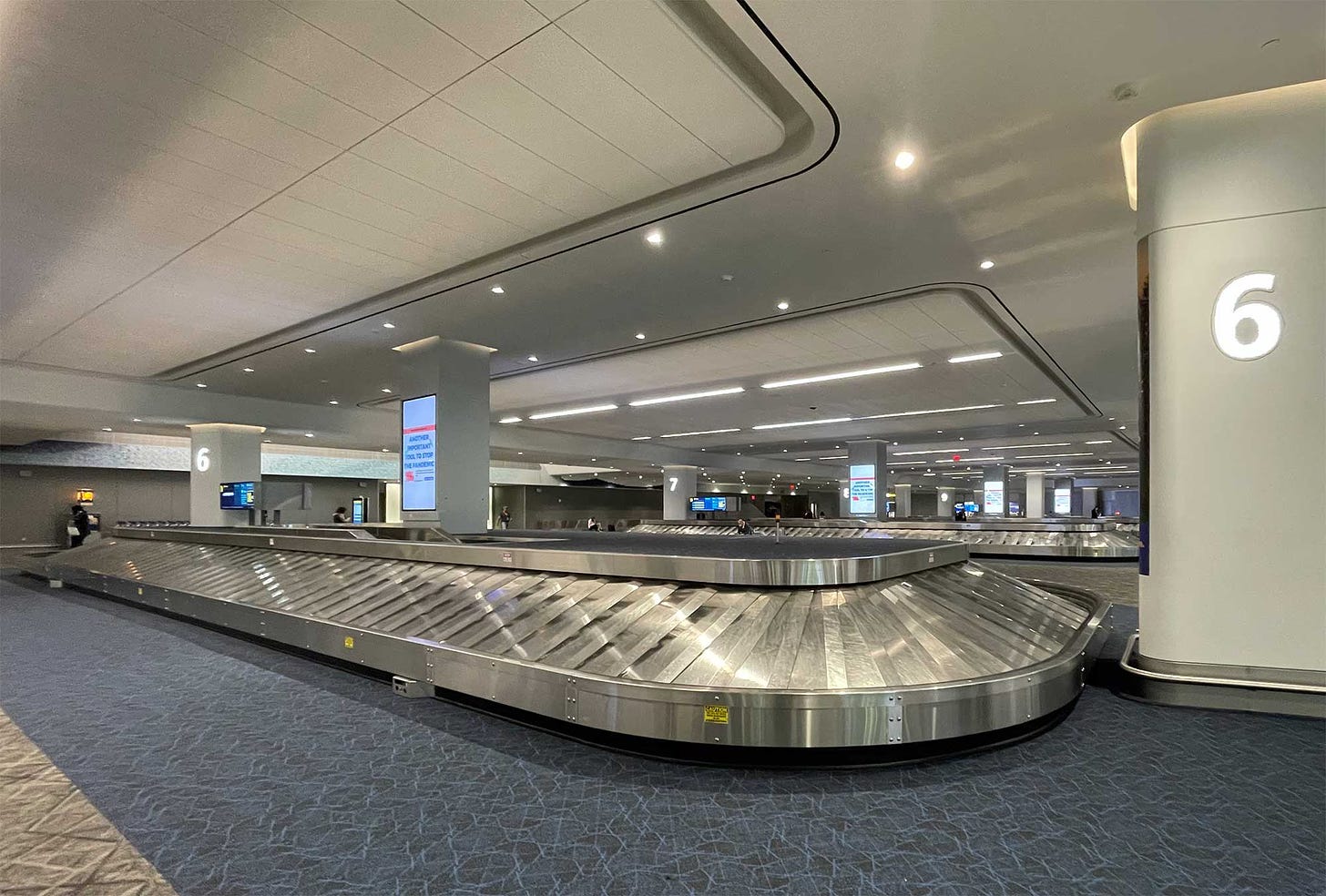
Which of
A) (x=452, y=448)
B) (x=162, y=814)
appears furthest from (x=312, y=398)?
(x=162, y=814)

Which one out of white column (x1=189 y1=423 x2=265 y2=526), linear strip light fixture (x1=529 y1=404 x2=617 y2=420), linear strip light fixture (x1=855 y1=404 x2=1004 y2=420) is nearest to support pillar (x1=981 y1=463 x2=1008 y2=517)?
linear strip light fixture (x1=855 y1=404 x2=1004 y2=420)

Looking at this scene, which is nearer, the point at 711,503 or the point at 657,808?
the point at 657,808

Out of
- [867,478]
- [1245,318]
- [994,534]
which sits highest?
[1245,318]

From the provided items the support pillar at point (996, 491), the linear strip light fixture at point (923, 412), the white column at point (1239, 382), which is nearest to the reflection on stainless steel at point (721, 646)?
the white column at point (1239, 382)

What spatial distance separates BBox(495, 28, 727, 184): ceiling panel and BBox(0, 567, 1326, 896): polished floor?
13.7ft

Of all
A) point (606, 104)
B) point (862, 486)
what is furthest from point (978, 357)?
point (862, 486)

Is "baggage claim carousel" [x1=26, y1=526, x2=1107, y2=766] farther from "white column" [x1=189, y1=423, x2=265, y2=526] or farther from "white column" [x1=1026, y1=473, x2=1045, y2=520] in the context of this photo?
"white column" [x1=1026, y1=473, x2=1045, y2=520]

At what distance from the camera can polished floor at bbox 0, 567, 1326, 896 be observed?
2.54 metres

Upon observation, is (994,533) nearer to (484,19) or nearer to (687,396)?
(687,396)

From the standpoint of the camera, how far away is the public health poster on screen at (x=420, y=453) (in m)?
11.1

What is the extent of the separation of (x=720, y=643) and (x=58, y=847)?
10.6 feet

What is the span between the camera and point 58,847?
278 cm

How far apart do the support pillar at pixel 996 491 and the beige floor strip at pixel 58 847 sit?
39.7 metres

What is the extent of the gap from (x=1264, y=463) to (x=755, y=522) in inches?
789
